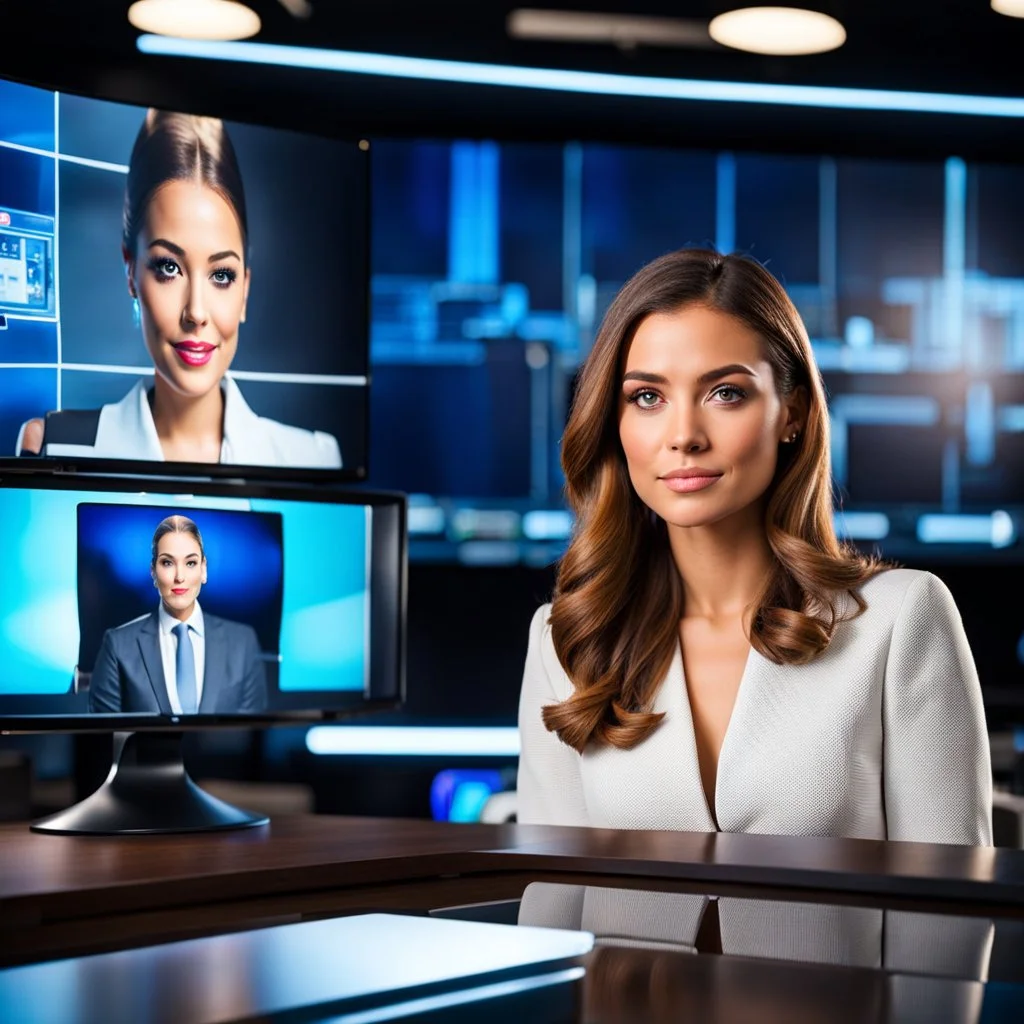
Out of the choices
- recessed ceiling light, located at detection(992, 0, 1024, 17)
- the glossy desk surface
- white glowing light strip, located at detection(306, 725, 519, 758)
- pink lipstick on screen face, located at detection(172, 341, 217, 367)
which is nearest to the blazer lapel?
the glossy desk surface

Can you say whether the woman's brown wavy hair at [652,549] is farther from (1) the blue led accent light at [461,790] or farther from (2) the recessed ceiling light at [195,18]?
(2) the recessed ceiling light at [195,18]

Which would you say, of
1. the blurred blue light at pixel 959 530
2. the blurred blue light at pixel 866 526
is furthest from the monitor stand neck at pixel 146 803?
the blurred blue light at pixel 959 530

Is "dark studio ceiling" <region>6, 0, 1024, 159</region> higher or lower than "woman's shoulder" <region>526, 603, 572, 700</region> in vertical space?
higher

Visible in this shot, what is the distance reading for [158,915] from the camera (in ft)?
3.20

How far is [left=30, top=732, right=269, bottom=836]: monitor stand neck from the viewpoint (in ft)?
4.30

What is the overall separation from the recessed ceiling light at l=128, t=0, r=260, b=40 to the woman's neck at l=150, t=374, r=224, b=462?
9.17ft

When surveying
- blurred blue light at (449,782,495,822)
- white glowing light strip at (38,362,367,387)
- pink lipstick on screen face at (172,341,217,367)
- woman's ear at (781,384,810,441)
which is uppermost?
pink lipstick on screen face at (172,341,217,367)

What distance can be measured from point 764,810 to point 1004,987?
77 cm

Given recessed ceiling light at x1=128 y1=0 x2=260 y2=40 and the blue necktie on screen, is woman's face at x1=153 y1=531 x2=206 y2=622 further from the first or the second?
recessed ceiling light at x1=128 y1=0 x2=260 y2=40

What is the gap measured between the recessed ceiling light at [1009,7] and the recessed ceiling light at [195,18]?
2117mm

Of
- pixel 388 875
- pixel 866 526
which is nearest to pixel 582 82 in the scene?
pixel 866 526

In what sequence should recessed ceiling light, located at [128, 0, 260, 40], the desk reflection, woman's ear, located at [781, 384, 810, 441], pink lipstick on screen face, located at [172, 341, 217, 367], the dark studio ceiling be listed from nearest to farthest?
the desk reflection → pink lipstick on screen face, located at [172, 341, 217, 367] → woman's ear, located at [781, 384, 810, 441] → recessed ceiling light, located at [128, 0, 260, 40] → the dark studio ceiling

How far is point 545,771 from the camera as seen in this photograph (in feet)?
5.54

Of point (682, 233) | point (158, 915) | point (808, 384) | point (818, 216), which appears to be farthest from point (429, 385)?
point (158, 915)
